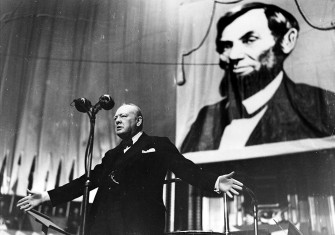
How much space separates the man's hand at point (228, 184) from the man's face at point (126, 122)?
0.82 m

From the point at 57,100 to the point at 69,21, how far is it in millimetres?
851

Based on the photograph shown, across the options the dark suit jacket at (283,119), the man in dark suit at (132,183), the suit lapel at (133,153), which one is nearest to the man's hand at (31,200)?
the man in dark suit at (132,183)

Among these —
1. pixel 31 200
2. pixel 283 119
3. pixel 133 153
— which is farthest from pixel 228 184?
pixel 31 200

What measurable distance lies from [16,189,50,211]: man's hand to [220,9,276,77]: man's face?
207cm

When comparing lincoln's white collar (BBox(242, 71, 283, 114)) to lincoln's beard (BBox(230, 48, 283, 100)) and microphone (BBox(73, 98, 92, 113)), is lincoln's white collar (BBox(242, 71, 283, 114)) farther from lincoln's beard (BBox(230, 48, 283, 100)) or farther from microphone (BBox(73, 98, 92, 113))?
microphone (BBox(73, 98, 92, 113))

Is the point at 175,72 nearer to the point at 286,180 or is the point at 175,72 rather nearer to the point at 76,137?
the point at 76,137

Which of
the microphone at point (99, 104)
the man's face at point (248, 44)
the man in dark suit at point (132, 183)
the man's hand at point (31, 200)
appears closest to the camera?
the microphone at point (99, 104)

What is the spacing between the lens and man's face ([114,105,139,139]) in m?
3.25

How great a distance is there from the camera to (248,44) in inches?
161

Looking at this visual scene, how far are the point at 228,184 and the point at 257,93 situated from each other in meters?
1.37

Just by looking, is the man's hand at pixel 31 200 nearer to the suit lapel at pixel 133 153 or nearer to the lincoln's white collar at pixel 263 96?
the suit lapel at pixel 133 153

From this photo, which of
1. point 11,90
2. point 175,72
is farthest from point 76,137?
point 175,72

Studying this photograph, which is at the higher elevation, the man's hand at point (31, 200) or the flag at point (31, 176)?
the flag at point (31, 176)

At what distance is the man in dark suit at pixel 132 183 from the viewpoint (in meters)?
2.98
